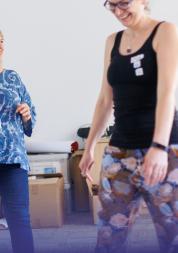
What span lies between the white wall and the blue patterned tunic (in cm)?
165

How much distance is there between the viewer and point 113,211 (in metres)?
1.35

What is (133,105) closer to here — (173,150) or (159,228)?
(173,150)

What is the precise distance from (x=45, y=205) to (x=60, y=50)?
1.32 m

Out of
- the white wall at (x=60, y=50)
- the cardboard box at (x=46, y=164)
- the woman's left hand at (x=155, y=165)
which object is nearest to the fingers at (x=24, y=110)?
the woman's left hand at (x=155, y=165)

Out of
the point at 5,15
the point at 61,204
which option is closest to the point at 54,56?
the point at 5,15

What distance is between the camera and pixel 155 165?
3.69ft

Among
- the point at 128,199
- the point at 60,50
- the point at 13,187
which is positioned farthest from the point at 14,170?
the point at 60,50

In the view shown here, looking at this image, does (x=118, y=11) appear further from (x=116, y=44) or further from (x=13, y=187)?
(x=13, y=187)

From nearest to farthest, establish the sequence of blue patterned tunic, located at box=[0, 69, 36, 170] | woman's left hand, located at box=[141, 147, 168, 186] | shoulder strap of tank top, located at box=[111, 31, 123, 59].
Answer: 1. woman's left hand, located at box=[141, 147, 168, 186]
2. shoulder strap of tank top, located at box=[111, 31, 123, 59]
3. blue patterned tunic, located at box=[0, 69, 36, 170]

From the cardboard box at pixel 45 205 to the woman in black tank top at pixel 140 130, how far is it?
1.65 metres

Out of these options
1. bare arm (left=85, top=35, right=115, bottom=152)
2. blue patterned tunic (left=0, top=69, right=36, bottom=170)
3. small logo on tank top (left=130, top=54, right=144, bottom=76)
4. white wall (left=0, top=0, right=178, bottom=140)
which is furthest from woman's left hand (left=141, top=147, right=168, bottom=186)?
white wall (left=0, top=0, right=178, bottom=140)

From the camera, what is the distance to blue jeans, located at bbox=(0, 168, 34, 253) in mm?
1804

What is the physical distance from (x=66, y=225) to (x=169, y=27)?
2170mm

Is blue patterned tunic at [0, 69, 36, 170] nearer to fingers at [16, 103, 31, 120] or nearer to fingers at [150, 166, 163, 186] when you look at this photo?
fingers at [16, 103, 31, 120]
